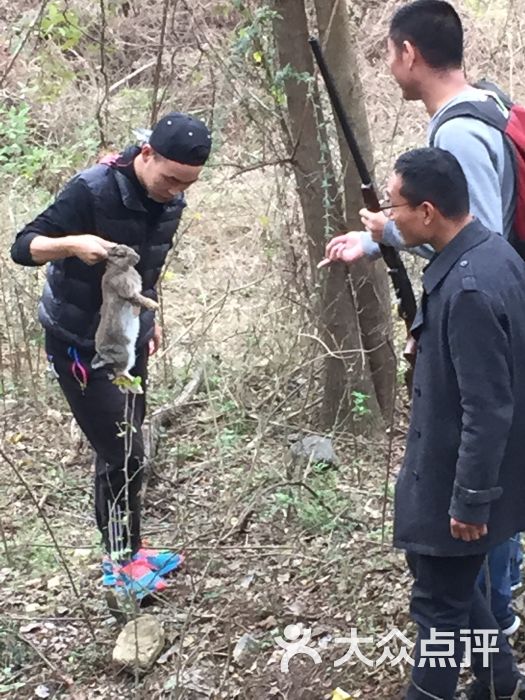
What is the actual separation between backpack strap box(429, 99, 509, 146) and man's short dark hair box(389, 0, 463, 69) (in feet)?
0.63

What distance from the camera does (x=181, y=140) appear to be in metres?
3.03

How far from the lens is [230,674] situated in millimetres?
3264

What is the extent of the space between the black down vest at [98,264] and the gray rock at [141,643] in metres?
1.09

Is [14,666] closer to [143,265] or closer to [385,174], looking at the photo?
[143,265]

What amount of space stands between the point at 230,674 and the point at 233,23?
4311 millimetres

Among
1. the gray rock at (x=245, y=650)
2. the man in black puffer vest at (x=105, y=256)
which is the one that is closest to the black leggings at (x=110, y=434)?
the man in black puffer vest at (x=105, y=256)

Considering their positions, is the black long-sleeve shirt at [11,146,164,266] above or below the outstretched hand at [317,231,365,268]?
above

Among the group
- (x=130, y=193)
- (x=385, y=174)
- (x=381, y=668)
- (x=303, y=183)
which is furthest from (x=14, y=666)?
(x=385, y=174)

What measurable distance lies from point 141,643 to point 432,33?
2.36 m

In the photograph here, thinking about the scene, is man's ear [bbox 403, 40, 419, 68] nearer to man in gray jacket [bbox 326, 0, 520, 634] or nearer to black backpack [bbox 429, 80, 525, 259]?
man in gray jacket [bbox 326, 0, 520, 634]

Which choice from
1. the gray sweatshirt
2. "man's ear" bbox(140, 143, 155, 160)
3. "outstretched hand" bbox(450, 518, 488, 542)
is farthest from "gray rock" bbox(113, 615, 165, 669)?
the gray sweatshirt

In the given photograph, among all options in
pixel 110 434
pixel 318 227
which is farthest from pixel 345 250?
pixel 318 227

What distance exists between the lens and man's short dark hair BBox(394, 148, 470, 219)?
7.62 feet

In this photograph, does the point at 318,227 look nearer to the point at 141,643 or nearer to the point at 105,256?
the point at 105,256
